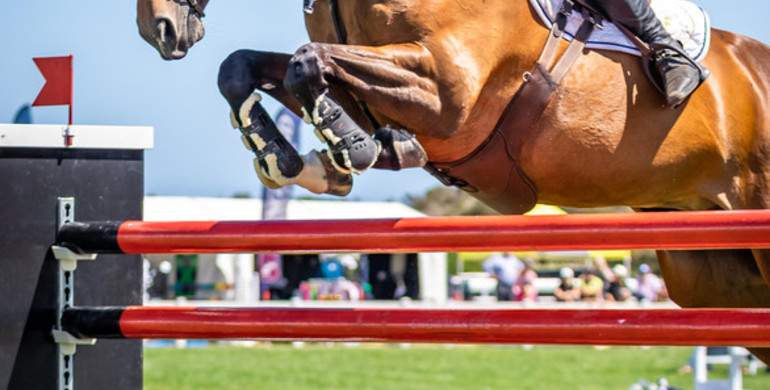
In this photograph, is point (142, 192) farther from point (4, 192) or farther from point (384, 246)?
point (384, 246)

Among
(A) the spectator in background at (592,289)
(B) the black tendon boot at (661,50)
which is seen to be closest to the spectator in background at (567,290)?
(A) the spectator in background at (592,289)

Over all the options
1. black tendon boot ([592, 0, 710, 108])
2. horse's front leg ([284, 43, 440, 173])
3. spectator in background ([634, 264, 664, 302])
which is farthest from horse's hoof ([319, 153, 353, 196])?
spectator in background ([634, 264, 664, 302])

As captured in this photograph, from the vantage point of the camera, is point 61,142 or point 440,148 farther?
point 440,148

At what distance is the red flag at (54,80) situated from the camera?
9.89 feet

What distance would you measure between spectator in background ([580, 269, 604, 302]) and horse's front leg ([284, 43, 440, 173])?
15721mm

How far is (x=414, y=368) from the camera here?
37.2 feet

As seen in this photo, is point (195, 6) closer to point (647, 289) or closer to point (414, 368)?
point (414, 368)

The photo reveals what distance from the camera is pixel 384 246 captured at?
2.51 m

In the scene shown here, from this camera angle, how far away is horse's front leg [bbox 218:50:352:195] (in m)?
2.83

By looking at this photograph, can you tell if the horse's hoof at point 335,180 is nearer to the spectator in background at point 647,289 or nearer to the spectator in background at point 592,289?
the spectator in background at point 592,289

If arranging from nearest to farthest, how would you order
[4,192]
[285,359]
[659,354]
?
[4,192]
[285,359]
[659,354]

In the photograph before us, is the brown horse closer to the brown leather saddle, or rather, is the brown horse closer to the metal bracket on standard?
the brown leather saddle

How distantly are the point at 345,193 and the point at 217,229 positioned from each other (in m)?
0.53

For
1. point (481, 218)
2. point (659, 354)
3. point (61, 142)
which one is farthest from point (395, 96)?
point (659, 354)
